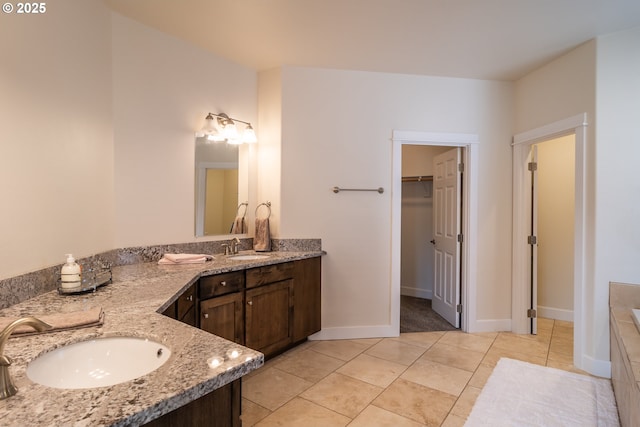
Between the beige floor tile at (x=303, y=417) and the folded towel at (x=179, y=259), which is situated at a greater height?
the folded towel at (x=179, y=259)

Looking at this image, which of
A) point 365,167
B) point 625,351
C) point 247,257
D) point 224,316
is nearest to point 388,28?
point 365,167

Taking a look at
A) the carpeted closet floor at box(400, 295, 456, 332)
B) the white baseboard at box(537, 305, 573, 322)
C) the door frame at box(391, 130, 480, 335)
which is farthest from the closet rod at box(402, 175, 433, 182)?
the white baseboard at box(537, 305, 573, 322)

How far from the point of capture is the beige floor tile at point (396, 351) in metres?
2.92

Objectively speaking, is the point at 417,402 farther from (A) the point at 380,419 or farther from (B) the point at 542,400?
(B) the point at 542,400

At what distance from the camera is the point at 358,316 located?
3.40 metres

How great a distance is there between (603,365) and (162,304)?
3180mm

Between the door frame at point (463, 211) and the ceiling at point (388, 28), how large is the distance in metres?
0.68

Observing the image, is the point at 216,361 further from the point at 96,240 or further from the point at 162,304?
the point at 96,240

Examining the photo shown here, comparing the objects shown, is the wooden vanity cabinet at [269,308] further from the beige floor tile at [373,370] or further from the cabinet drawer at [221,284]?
the beige floor tile at [373,370]

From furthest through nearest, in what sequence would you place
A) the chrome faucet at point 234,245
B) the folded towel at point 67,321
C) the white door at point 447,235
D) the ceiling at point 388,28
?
the white door at point 447,235 < the chrome faucet at point 234,245 < the ceiling at point 388,28 < the folded towel at point 67,321

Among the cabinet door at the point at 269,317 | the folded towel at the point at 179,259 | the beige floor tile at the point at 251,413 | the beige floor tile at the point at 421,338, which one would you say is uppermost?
the folded towel at the point at 179,259

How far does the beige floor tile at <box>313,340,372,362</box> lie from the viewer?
2980mm

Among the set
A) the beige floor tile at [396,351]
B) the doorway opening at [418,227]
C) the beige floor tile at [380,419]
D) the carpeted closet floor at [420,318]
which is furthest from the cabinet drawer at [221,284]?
the doorway opening at [418,227]

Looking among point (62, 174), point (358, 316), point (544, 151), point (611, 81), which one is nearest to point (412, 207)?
point (544, 151)
